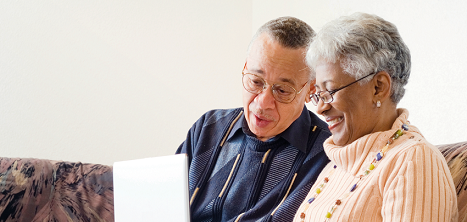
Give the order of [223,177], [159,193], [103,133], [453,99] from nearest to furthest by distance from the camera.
→ [159,193] < [223,177] < [453,99] < [103,133]

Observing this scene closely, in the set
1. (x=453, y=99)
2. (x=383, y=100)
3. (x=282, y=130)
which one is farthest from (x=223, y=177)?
→ (x=453, y=99)

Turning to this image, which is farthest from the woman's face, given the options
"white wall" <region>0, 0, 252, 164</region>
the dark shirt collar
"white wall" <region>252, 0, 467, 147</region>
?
"white wall" <region>0, 0, 252, 164</region>

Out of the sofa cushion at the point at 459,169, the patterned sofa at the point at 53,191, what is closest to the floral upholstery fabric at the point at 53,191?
the patterned sofa at the point at 53,191

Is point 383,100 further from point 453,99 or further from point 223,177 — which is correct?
point 453,99

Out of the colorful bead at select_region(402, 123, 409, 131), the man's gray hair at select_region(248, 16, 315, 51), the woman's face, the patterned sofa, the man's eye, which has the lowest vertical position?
the patterned sofa

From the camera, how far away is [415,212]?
873 millimetres

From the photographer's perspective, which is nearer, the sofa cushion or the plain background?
the sofa cushion

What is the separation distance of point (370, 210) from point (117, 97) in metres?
1.84

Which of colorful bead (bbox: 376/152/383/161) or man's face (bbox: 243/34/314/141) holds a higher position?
man's face (bbox: 243/34/314/141)

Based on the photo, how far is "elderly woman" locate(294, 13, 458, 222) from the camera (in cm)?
93

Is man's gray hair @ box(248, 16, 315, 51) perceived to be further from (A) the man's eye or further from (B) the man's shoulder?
(B) the man's shoulder

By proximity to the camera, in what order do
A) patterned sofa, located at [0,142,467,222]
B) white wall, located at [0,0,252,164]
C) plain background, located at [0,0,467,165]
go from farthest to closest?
white wall, located at [0,0,252,164] < plain background, located at [0,0,467,165] < patterned sofa, located at [0,142,467,222]

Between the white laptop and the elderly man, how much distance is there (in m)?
0.40

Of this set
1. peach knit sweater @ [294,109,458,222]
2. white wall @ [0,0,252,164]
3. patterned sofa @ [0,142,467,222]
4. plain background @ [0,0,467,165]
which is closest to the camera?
peach knit sweater @ [294,109,458,222]
